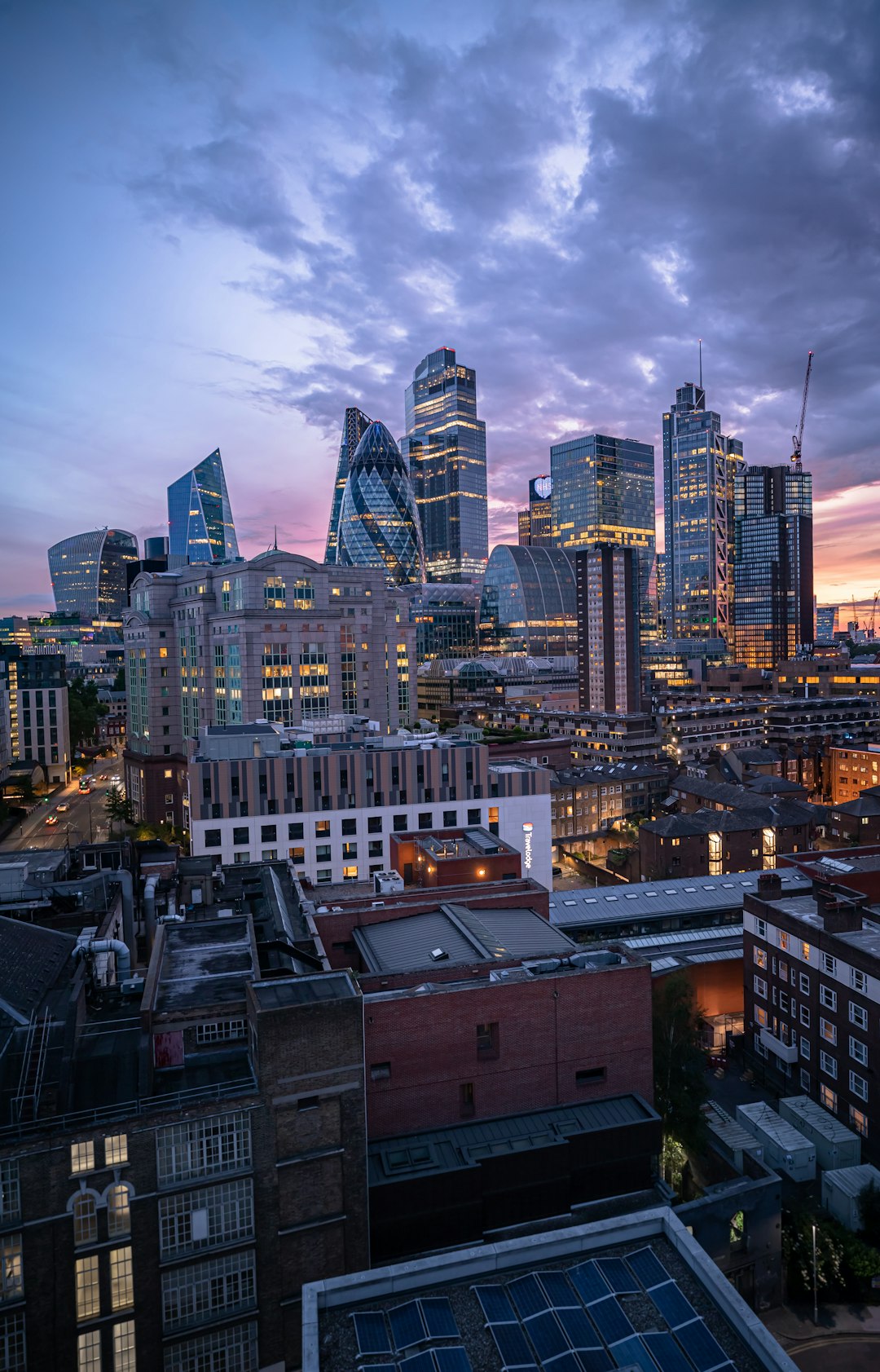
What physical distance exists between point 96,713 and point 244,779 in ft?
493

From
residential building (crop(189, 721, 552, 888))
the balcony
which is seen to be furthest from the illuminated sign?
the balcony

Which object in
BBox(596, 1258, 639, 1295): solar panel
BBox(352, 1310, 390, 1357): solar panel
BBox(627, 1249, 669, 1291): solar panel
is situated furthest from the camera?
BBox(627, 1249, 669, 1291): solar panel

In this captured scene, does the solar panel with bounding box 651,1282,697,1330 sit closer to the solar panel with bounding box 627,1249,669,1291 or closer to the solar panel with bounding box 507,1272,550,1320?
the solar panel with bounding box 627,1249,669,1291

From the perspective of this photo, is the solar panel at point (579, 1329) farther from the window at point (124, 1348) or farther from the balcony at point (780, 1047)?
the balcony at point (780, 1047)

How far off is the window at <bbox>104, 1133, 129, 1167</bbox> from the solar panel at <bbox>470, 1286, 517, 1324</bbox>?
32.8ft

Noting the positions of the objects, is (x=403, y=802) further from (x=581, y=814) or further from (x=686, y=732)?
(x=686, y=732)

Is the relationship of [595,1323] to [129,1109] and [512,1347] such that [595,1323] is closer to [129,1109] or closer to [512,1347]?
[512,1347]

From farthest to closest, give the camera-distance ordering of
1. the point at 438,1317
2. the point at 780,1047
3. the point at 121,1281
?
1. the point at 780,1047
2. the point at 121,1281
3. the point at 438,1317

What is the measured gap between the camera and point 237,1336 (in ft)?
75.3

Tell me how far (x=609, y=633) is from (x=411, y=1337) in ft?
556

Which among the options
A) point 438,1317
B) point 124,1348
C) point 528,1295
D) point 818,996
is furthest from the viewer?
point 818,996

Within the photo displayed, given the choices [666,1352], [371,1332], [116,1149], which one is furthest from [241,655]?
[666,1352]

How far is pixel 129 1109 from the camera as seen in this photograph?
856 inches

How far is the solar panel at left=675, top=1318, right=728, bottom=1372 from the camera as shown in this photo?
1542cm
